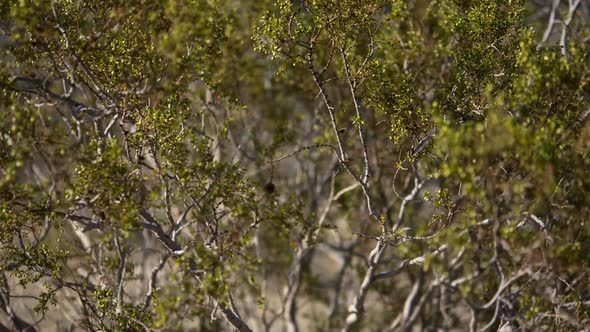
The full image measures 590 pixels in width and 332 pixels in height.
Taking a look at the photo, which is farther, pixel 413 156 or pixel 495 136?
pixel 413 156

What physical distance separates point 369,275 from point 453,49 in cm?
399

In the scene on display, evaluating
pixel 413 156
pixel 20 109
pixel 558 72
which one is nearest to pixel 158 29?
pixel 20 109

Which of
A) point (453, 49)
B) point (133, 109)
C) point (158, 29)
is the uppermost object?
point (453, 49)

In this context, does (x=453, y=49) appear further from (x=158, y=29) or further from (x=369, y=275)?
(x=158, y=29)

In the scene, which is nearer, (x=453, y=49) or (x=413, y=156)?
(x=413, y=156)

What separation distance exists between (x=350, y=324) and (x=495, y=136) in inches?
247

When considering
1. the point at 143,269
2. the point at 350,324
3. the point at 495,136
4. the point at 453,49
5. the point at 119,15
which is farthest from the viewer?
the point at 143,269

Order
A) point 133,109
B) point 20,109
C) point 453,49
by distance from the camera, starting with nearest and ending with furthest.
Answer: point 20,109 < point 133,109 < point 453,49

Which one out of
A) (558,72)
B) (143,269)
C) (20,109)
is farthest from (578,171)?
(143,269)

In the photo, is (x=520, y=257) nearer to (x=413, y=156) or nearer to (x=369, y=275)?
(x=413, y=156)

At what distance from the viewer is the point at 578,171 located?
24.6ft

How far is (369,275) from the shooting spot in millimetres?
10406

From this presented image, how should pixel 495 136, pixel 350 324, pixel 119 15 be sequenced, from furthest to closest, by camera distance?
pixel 350 324 → pixel 119 15 → pixel 495 136

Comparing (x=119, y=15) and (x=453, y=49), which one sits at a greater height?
(x=453, y=49)
